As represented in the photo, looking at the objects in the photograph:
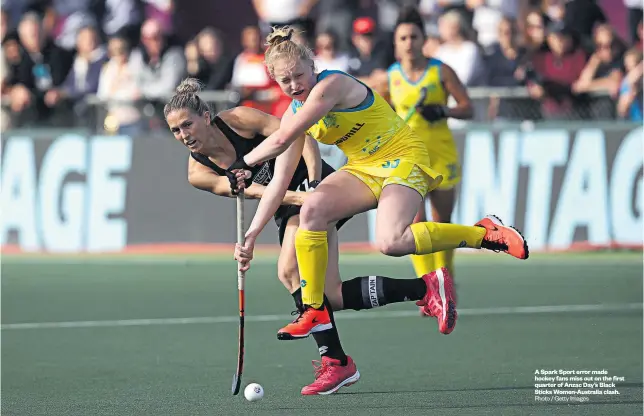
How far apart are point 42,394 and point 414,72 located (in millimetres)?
5062

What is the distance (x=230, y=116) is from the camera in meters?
8.94

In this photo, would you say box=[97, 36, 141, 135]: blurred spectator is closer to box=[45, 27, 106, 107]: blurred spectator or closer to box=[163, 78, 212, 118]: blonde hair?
box=[45, 27, 106, 107]: blurred spectator

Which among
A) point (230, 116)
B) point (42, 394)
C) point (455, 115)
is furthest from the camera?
point (455, 115)

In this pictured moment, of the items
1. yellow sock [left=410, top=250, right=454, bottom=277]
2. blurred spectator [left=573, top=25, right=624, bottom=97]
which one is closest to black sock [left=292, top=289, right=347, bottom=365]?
yellow sock [left=410, top=250, right=454, bottom=277]

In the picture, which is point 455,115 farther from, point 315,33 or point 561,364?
point 315,33

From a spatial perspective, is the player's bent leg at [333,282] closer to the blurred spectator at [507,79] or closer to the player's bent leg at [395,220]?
the player's bent leg at [395,220]

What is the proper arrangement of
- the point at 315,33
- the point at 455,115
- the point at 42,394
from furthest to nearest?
the point at 315,33 < the point at 455,115 < the point at 42,394

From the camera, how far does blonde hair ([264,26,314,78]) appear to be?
7.99m

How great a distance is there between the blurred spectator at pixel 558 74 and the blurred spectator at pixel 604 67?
0.40 feet

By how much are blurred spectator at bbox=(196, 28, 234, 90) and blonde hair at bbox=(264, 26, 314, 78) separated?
30.4 ft

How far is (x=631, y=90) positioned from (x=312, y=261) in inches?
362

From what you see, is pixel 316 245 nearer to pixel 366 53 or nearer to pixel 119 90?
pixel 366 53

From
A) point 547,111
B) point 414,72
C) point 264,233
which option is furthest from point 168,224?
point 414,72

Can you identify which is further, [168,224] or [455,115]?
[168,224]
